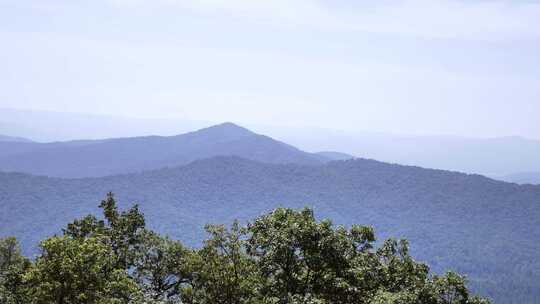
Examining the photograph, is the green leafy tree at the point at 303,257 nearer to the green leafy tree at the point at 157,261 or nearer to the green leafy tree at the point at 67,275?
the green leafy tree at the point at 67,275

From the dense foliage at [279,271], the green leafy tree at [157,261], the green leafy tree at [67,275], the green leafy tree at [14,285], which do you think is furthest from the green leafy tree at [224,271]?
the green leafy tree at [157,261]

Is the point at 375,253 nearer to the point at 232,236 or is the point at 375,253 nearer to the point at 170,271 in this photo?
the point at 232,236

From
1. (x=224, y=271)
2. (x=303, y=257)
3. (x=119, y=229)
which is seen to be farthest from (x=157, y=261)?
(x=303, y=257)

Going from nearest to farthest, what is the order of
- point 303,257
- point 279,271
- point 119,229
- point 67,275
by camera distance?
1. point 67,275
2. point 303,257
3. point 279,271
4. point 119,229

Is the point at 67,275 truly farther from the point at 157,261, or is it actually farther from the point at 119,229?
the point at 157,261

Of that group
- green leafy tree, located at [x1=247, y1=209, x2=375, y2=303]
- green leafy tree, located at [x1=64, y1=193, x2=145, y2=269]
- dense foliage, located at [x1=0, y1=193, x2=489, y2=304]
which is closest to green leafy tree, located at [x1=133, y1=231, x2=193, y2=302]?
green leafy tree, located at [x1=64, y1=193, x2=145, y2=269]

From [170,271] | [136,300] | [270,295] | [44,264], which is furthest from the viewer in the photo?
[170,271]

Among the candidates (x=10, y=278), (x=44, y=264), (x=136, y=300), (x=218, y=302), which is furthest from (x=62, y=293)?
(x=10, y=278)

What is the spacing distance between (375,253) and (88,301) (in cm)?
1790

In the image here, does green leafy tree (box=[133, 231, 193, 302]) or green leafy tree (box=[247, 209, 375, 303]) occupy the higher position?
green leafy tree (box=[247, 209, 375, 303])

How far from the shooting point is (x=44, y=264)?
22781 mm

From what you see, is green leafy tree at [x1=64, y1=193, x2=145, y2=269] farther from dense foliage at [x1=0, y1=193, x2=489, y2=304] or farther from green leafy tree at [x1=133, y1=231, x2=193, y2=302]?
dense foliage at [x1=0, y1=193, x2=489, y2=304]

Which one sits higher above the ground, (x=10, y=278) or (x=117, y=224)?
(x=117, y=224)

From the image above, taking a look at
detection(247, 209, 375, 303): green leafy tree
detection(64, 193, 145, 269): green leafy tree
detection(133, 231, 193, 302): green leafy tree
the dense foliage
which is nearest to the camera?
the dense foliage
